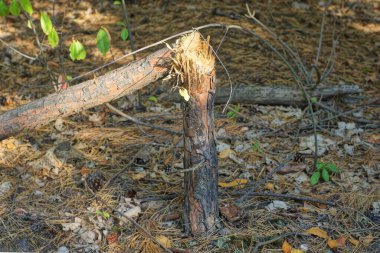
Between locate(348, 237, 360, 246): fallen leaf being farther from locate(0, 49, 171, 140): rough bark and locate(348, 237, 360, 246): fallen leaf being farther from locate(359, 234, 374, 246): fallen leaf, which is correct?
locate(0, 49, 171, 140): rough bark

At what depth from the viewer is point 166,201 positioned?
114 inches

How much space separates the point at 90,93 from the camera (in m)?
2.45

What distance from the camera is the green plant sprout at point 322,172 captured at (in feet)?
9.97

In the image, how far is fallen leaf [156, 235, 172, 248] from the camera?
2584 millimetres

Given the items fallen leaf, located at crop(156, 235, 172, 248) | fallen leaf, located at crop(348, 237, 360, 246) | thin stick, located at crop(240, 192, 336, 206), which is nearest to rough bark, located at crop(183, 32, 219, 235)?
fallen leaf, located at crop(156, 235, 172, 248)

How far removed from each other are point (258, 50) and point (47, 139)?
2.18 m

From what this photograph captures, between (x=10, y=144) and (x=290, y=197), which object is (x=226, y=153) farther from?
(x=10, y=144)

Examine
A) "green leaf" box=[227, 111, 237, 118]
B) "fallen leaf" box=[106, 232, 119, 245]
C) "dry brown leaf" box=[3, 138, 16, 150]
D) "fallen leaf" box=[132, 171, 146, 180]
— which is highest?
"dry brown leaf" box=[3, 138, 16, 150]

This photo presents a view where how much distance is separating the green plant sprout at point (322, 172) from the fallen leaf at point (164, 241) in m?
1.02

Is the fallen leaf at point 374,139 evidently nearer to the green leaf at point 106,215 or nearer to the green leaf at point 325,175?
the green leaf at point 325,175

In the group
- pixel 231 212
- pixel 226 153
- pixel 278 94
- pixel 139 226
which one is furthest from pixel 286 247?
pixel 278 94

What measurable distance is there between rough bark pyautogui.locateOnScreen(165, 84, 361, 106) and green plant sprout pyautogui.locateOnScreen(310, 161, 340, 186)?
836 mm

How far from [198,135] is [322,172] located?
1.02 metres

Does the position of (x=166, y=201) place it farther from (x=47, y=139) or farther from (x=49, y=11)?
(x=49, y=11)
